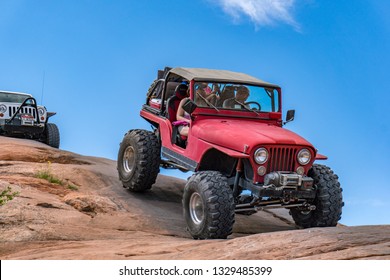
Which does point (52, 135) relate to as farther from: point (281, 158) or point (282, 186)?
point (282, 186)

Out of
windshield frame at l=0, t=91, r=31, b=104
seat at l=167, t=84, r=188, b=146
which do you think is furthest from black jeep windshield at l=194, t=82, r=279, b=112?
windshield frame at l=0, t=91, r=31, b=104

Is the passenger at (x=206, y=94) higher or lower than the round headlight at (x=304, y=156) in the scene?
higher

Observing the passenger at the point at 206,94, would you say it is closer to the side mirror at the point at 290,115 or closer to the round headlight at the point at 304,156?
the side mirror at the point at 290,115

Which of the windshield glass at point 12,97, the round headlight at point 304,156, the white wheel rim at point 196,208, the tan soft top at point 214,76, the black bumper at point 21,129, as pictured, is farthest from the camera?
the windshield glass at point 12,97

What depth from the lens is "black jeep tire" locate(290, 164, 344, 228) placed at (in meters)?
8.01

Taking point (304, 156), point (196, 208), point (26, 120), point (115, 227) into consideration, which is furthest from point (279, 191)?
point (26, 120)

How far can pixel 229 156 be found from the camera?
26.9 feet

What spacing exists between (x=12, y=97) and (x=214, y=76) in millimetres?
10434

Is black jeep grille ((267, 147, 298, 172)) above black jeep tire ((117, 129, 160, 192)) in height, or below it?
above

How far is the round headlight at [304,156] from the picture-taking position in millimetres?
7789

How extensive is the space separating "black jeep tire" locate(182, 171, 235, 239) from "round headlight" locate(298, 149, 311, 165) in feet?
3.82

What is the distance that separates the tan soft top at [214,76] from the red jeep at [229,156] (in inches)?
0.7

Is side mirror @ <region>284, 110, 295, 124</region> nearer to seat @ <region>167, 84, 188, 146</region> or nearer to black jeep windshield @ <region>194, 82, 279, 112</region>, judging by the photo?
black jeep windshield @ <region>194, 82, 279, 112</region>

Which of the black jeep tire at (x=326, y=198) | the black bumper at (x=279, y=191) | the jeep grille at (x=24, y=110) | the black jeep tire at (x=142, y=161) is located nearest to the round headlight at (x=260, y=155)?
the black bumper at (x=279, y=191)
